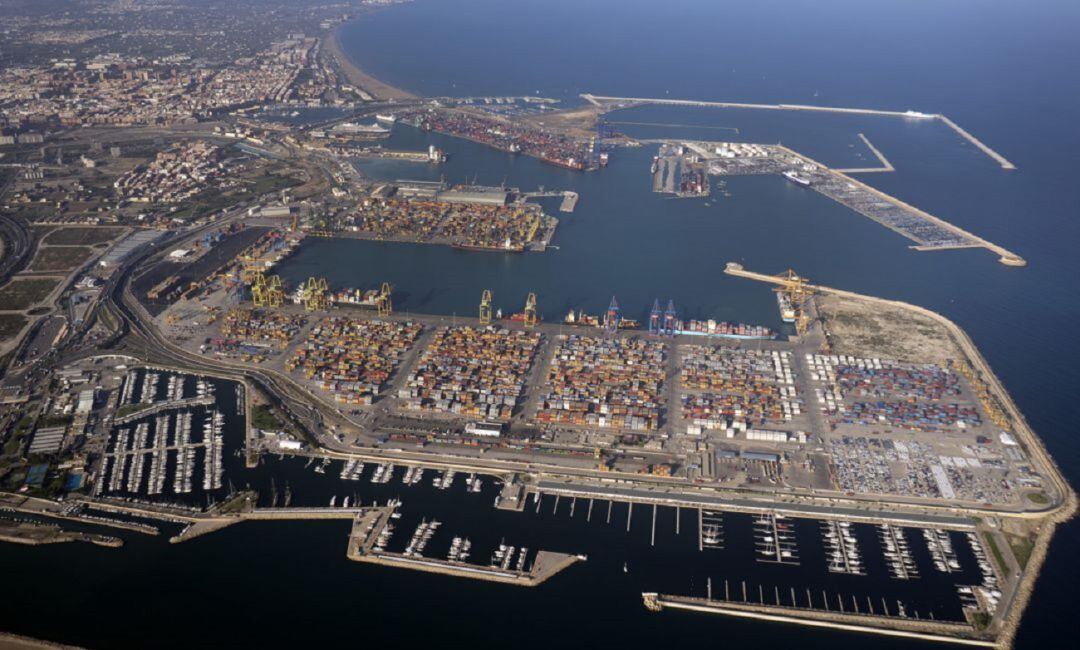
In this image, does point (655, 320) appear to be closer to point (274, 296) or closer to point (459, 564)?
point (459, 564)

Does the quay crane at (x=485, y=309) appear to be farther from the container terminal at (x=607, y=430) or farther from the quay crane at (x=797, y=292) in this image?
the quay crane at (x=797, y=292)

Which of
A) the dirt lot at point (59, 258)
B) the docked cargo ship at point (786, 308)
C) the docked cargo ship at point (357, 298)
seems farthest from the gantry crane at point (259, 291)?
the docked cargo ship at point (786, 308)

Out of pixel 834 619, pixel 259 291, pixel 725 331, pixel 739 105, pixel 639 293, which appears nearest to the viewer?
Result: pixel 834 619

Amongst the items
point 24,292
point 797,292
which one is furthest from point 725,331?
point 24,292

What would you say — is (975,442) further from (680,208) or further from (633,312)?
(680,208)


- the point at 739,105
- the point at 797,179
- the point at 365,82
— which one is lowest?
the point at 365,82

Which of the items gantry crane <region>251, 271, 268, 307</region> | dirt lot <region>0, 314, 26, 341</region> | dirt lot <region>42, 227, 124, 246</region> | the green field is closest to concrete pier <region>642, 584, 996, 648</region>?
gantry crane <region>251, 271, 268, 307</region>

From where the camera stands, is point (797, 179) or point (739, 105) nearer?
point (797, 179)
